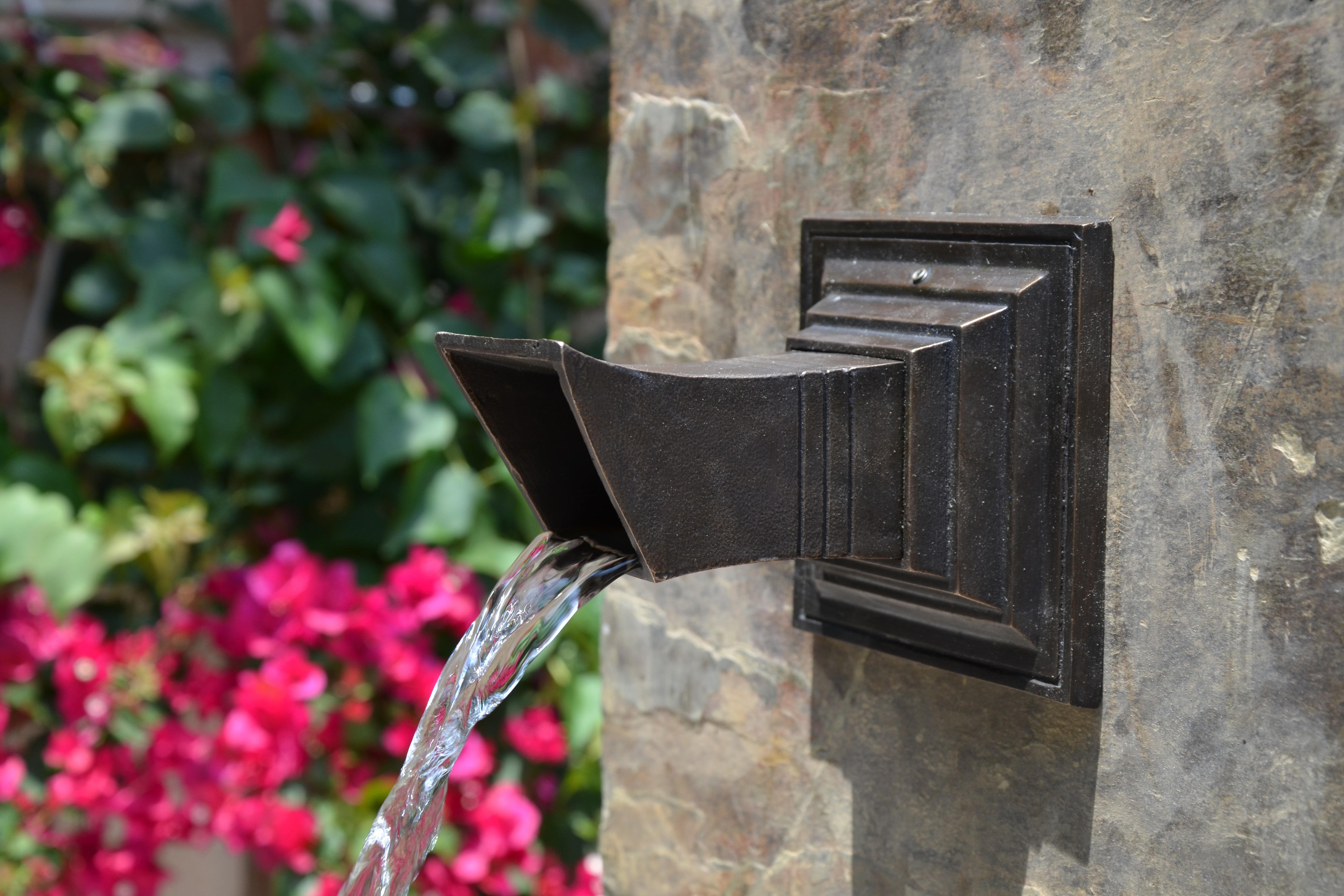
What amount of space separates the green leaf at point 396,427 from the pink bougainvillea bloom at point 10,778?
2.34 ft

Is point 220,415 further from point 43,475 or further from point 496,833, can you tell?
point 496,833

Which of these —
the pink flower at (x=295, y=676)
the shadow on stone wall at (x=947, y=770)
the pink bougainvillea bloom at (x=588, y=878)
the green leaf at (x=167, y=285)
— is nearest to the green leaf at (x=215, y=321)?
the green leaf at (x=167, y=285)

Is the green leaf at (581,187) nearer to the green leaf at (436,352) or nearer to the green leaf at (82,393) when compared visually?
the green leaf at (436,352)

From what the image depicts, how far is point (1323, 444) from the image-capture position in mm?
502

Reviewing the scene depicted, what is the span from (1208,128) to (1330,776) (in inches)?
11.8

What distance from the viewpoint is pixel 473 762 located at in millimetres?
1728

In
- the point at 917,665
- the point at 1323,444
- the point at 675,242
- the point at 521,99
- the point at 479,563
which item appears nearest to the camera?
the point at 1323,444

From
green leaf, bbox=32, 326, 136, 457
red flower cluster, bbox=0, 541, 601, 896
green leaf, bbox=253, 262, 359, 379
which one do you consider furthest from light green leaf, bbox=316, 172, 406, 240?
red flower cluster, bbox=0, 541, 601, 896

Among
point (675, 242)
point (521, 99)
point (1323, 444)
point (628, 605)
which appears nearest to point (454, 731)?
point (628, 605)

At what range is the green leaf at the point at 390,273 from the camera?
183cm

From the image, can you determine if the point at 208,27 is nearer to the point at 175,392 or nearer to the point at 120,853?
the point at 175,392

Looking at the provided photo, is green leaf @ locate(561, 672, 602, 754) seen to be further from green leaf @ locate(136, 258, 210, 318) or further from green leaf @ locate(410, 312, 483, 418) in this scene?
green leaf @ locate(136, 258, 210, 318)

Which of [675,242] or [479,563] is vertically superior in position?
[675,242]

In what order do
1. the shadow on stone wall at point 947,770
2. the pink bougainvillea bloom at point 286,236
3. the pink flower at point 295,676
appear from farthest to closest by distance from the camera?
the pink bougainvillea bloom at point 286,236, the pink flower at point 295,676, the shadow on stone wall at point 947,770
